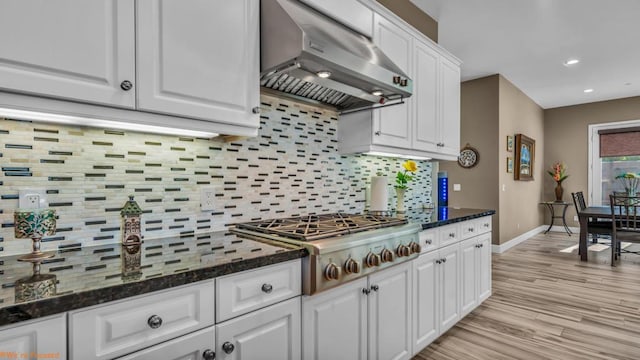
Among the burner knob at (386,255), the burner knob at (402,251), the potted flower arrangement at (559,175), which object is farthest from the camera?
the potted flower arrangement at (559,175)

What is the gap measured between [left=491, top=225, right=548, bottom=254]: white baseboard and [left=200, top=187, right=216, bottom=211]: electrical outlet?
16.6 ft

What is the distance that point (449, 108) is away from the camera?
2.95 metres

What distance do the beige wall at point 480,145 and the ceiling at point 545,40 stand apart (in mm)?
292

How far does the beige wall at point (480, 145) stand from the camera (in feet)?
17.8

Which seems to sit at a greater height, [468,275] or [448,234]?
[448,234]

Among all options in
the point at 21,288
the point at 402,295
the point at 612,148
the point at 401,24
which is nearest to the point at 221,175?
the point at 21,288

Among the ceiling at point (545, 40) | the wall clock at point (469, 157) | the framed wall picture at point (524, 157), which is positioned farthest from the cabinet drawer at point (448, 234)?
the framed wall picture at point (524, 157)

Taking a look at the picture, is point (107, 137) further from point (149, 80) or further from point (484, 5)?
point (484, 5)

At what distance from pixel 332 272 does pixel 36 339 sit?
0.91 metres

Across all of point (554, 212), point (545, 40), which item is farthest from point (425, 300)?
point (554, 212)

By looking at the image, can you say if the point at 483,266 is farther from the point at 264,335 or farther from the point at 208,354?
the point at 208,354

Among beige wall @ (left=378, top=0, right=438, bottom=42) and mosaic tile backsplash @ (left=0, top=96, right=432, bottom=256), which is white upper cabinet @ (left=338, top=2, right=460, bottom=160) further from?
beige wall @ (left=378, top=0, right=438, bottom=42)

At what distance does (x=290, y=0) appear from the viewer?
1.70 metres

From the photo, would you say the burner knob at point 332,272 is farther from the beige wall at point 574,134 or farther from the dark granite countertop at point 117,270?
the beige wall at point 574,134
